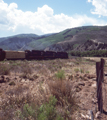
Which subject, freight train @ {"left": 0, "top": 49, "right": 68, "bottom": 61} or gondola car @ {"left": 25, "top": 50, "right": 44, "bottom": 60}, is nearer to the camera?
freight train @ {"left": 0, "top": 49, "right": 68, "bottom": 61}

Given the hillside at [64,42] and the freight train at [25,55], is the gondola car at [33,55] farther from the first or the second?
the hillside at [64,42]

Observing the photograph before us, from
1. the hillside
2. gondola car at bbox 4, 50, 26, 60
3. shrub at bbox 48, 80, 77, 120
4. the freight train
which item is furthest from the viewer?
the hillside

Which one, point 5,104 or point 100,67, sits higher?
point 100,67

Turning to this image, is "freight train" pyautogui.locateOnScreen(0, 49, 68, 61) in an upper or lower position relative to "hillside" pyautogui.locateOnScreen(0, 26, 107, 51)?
lower

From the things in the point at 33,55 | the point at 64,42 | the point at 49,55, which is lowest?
the point at 49,55

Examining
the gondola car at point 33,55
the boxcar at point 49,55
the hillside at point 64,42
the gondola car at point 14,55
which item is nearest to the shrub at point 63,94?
the gondola car at point 14,55

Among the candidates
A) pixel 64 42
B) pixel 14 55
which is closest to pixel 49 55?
pixel 14 55

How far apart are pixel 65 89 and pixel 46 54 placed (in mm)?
26500

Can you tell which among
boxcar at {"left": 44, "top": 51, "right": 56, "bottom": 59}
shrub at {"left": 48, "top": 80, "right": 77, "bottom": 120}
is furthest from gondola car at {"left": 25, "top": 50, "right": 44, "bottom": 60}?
shrub at {"left": 48, "top": 80, "right": 77, "bottom": 120}

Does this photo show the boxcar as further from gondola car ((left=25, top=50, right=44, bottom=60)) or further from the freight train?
gondola car ((left=25, top=50, right=44, bottom=60))

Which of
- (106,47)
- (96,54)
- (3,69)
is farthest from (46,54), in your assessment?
(106,47)

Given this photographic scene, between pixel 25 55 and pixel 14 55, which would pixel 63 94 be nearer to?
pixel 14 55

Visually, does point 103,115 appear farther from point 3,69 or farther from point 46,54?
point 46,54

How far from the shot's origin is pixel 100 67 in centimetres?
407
